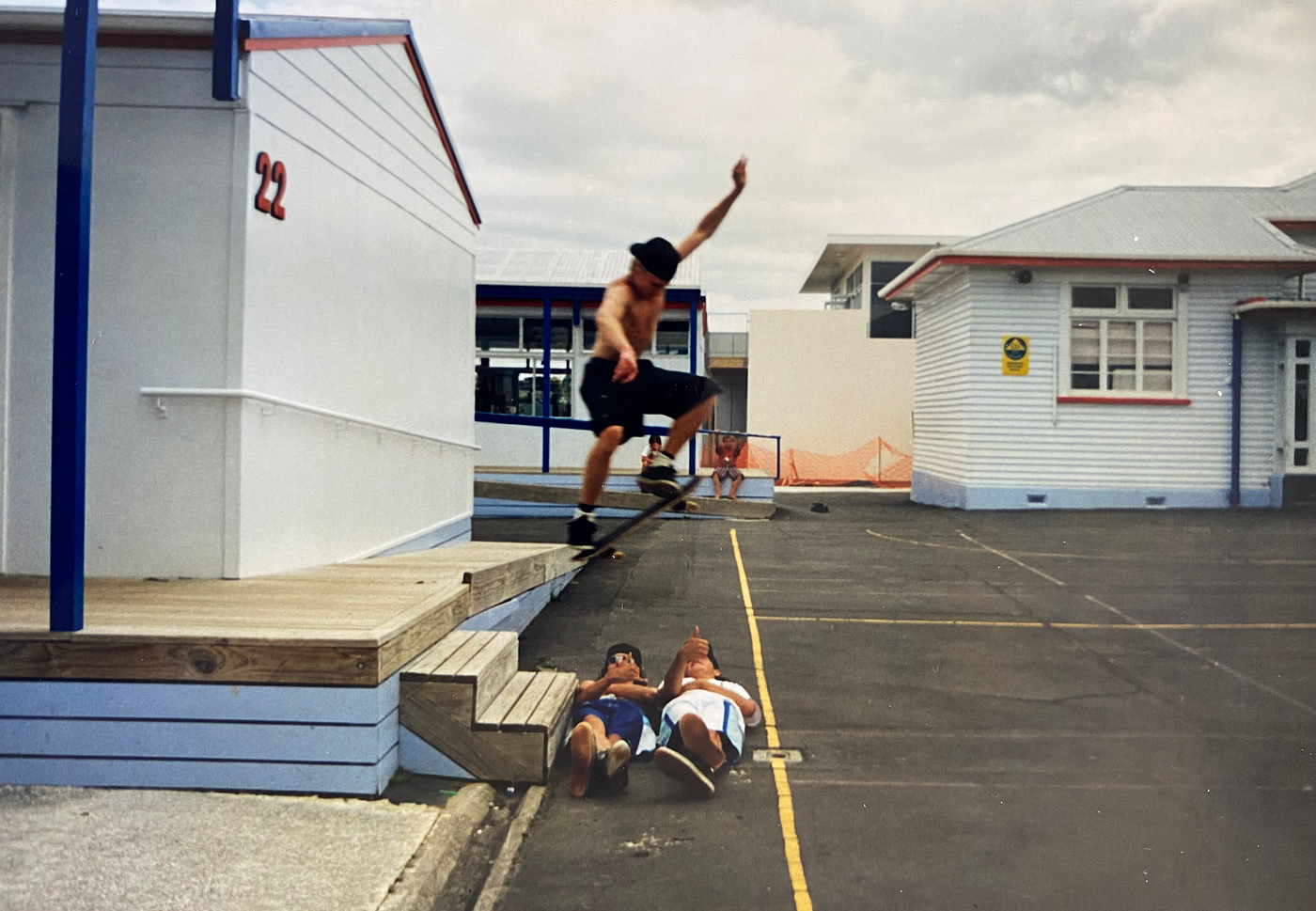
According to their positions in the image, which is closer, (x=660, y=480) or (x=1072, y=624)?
(x=660, y=480)

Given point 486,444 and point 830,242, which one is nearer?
point 830,242

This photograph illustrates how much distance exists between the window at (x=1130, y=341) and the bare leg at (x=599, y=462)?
1423cm

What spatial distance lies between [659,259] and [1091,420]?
1467 cm

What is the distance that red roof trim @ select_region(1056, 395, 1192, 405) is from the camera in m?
14.8

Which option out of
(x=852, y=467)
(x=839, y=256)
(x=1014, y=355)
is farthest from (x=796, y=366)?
(x=852, y=467)

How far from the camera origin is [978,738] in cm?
510

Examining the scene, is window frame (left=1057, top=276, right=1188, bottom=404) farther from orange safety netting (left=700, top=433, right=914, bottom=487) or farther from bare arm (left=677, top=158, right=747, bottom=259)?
bare arm (left=677, top=158, right=747, bottom=259)

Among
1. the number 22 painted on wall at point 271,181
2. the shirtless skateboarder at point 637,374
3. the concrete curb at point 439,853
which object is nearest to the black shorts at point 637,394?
the shirtless skateboarder at point 637,374

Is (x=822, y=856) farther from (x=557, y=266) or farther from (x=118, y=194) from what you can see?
(x=118, y=194)

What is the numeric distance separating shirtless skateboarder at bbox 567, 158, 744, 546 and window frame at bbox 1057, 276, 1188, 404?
13885mm

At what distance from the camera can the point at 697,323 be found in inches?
152

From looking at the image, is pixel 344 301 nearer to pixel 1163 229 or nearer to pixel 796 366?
pixel 796 366

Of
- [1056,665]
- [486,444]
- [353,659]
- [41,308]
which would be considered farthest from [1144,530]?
[41,308]

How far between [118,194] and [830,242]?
389 cm
